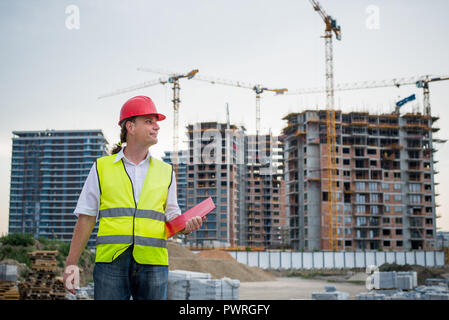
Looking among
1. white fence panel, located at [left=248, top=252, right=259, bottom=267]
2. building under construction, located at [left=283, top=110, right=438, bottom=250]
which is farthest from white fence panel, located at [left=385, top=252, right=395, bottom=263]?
white fence panel, located at [left=248, top=252, right=259, bottom=267]

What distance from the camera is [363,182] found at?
75062 mm

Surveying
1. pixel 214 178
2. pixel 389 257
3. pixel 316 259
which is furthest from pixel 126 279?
pixel 214 178

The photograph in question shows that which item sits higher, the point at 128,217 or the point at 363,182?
the point at 363,182

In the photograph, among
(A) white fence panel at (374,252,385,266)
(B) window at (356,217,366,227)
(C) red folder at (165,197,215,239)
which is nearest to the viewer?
(C) red folder at (165,197,215,239)

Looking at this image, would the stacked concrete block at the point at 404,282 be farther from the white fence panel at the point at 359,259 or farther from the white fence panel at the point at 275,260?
the white fence panel at the point at 359,259

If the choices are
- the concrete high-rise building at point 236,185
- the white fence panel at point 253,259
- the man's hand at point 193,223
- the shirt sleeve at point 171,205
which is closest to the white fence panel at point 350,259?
the white fence panel at point 253,259

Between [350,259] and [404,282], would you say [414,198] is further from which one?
[404,282]

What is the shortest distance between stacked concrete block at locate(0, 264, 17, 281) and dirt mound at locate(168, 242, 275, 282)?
2018 centimetres

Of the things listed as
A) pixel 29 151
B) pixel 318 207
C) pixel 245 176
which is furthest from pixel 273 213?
pixel 29 151

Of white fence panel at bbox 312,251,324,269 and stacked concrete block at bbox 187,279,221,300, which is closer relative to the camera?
stacked concrete block at bbox 187,279,221,300

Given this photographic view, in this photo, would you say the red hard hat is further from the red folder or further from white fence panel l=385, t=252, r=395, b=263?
white fence panel l=385, t=252, r=395, b=263

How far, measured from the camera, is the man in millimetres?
2508

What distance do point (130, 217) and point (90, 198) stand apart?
0.24 metres

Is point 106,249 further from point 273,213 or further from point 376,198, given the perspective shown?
point 273,213
